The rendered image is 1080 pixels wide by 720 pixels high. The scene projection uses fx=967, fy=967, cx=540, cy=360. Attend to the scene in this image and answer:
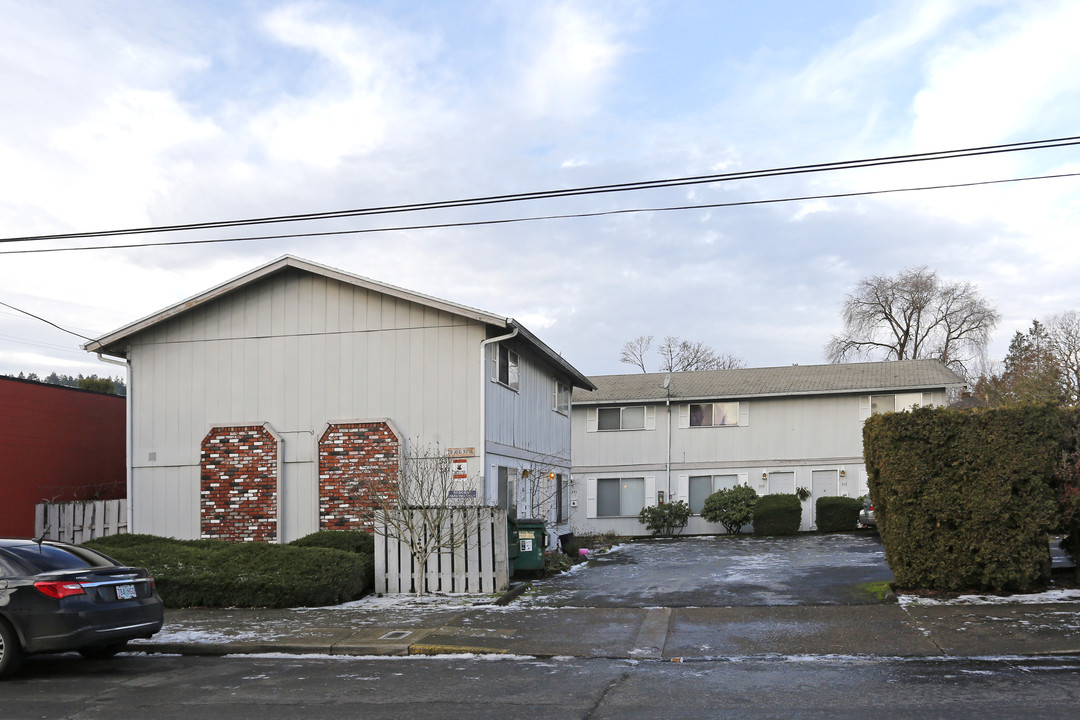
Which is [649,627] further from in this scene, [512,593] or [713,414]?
[713,414]

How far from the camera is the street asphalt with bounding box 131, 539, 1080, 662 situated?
1033cm

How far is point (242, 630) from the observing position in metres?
12.1

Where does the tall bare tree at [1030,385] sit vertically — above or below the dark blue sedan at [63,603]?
above

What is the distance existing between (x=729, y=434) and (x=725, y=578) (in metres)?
17.5

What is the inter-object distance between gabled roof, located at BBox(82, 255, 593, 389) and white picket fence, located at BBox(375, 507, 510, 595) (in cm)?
422

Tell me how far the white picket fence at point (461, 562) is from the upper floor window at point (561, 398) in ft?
34.2

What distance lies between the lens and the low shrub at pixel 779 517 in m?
30.2

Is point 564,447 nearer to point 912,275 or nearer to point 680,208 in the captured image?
point 680,208

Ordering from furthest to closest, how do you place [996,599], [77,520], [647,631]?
[77,520], [996,599], [647,631]

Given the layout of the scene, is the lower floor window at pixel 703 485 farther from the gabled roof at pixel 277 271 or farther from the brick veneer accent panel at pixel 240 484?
Result: the brick veneer accent panel at pixel 240 484

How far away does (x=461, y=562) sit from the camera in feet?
49.6

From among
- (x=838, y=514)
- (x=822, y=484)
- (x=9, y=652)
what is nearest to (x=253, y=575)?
(x=9, y=652)

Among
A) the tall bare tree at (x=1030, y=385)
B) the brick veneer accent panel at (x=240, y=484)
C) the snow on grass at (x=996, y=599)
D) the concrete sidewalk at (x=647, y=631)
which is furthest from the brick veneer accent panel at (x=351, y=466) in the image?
the tall bare tree at (x=1030, y=385)

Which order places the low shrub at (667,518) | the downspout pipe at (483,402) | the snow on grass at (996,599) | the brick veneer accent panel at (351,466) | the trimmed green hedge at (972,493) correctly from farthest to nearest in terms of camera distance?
1. the low shrub at (667,518)
2. the brick veneer accent panel at (351,466)
3. the downspout pipe at (483,402)
4. the trimmed green hedge at (972,493)
5. the snow on grass at (996,599)
